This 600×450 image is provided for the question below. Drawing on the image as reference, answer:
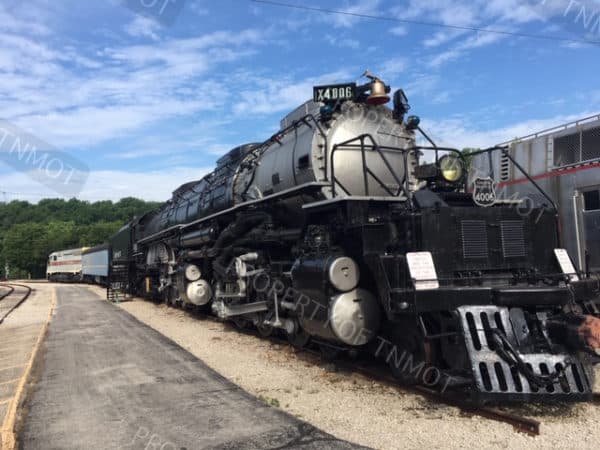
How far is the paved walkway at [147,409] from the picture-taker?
4656 mm

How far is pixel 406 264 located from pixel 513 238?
5.39 feet

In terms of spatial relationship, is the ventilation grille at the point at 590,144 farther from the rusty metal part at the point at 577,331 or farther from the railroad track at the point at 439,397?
the railroad track at the point at 439,397

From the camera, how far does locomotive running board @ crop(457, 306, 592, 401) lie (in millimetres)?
4805

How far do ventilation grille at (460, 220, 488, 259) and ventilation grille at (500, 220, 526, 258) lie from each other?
306mm

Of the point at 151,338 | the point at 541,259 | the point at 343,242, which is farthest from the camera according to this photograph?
the point at 151,338

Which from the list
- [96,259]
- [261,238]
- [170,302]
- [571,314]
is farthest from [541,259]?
[96,259]

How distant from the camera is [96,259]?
41.2m

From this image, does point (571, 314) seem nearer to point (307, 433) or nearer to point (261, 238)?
point (307, 433)

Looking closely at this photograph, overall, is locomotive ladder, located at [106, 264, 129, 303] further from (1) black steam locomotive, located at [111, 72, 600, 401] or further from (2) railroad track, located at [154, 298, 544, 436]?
(2) railroad track, located at [154, 298, 544, 436]

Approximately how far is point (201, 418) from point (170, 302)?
13.5 meters

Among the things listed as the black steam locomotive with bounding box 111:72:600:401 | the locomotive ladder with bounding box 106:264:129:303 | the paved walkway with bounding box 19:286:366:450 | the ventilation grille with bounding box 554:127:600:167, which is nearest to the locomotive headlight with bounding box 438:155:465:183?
the black steam locomotive with bounding box 111:72:600:401

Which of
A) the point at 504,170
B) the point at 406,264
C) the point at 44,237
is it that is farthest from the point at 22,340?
the point at 44,237

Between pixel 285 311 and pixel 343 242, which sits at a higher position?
pixel 343 242

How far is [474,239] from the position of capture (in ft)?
19.9
